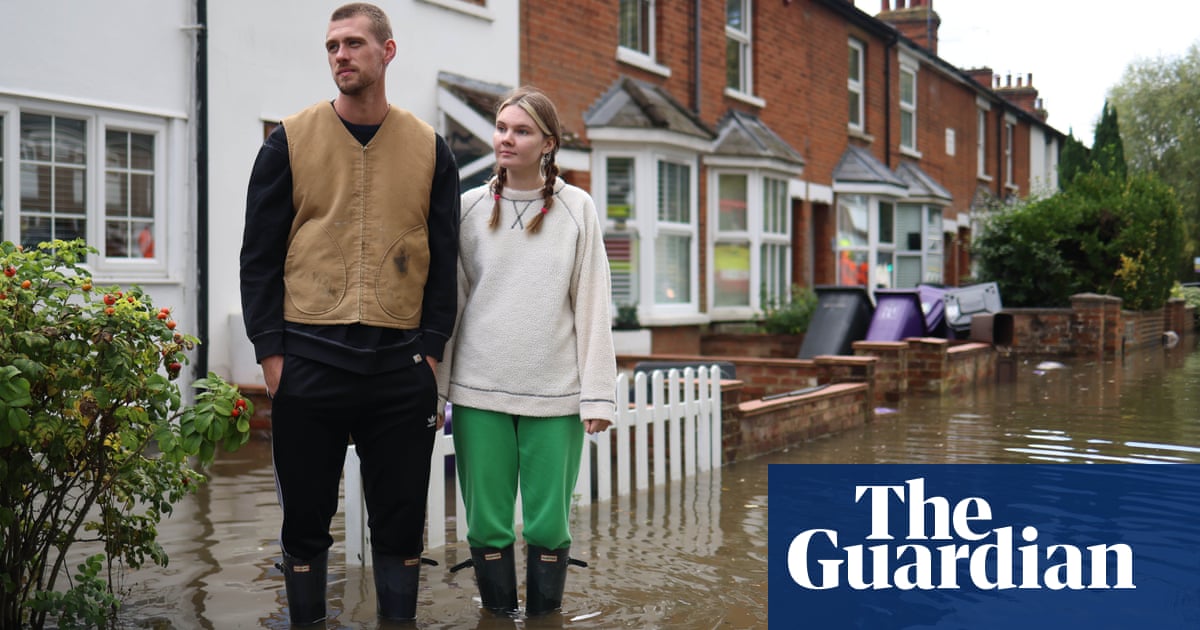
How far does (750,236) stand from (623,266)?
9.83 ft

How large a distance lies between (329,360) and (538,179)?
0.99m

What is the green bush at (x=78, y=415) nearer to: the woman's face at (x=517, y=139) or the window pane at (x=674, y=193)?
the woman's face at (x=517, y=139)

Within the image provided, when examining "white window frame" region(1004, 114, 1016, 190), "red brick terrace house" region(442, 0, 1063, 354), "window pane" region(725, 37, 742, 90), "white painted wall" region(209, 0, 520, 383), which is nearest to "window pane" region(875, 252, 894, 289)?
"red brick terrace house" region(442, 0, 1063, 354)

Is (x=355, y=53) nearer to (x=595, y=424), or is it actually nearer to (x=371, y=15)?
(x=371, y=15)

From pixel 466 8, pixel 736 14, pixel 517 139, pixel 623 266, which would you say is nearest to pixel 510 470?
pixel 517 139

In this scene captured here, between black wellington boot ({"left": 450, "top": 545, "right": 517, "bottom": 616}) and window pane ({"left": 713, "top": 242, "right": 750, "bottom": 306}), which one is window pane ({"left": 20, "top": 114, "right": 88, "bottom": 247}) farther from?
window pane ({"left": 713, "top": 242, "right": 750, "bottom": 306})

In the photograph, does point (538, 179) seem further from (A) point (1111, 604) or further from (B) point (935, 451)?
(B) point (935, 451)

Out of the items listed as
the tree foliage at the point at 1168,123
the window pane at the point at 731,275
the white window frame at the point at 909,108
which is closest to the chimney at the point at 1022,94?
the tree foliage at the point at 1168,123

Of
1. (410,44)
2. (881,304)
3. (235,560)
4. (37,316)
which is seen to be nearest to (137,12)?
(410,44)

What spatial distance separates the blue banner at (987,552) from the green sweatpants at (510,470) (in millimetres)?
922

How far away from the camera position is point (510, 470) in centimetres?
399

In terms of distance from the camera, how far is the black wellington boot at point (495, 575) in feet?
13.3

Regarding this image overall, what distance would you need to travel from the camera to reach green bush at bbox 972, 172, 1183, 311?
19.6 m

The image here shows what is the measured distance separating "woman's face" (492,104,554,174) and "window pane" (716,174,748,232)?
40.9ft
